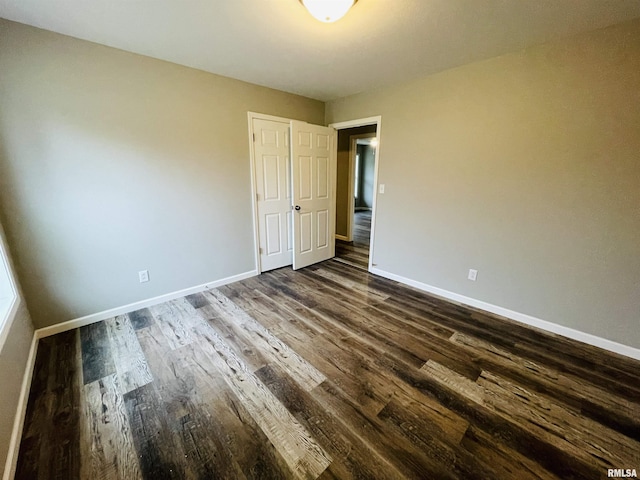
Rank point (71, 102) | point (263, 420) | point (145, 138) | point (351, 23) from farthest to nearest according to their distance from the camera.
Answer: point (145, 138) < point (71, 102) < point (351, 23) < point (263, 420)

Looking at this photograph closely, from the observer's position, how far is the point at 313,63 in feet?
7.93

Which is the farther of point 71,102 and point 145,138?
point 145,138

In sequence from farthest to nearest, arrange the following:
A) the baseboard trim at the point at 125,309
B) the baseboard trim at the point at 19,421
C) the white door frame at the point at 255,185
→ 1. the white door frame at the point at 255,185
2. the baseboard trim at the point at 125,309
3. the baseboard trim at the point at 19,421

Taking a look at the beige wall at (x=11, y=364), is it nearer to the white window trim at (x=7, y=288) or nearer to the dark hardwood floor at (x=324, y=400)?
the white window trim at (x=7, y=288)

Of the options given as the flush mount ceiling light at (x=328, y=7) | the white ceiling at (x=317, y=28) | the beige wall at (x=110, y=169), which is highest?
the white ceiling at (x=317, y=28)

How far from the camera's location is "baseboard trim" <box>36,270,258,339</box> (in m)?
2.18

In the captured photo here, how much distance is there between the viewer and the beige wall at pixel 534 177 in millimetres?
1865

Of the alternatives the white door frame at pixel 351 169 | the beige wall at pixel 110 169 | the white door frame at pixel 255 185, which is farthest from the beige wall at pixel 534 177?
the beige wall at pixel 110 169

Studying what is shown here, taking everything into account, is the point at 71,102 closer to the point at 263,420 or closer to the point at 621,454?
the point at 263,420

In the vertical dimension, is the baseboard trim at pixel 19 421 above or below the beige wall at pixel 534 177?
below

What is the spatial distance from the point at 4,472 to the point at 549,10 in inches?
150

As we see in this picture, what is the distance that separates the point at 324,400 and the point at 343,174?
→ 14.0 ft

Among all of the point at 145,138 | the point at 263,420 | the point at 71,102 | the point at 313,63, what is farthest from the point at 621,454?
the point at 71,102

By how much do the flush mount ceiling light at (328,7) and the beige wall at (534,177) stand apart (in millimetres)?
1603
